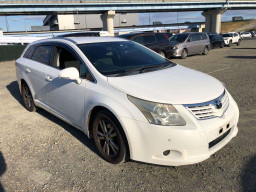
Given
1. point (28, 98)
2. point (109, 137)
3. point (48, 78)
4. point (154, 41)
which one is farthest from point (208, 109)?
point (154, 41)

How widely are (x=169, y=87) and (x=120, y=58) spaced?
117cm

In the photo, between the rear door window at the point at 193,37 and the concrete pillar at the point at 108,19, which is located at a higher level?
the concrete pillar at the point at 108,19

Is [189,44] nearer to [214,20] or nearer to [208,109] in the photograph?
[208,109]

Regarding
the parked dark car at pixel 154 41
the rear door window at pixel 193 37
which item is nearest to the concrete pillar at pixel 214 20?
the rear door window at pixel 193 37

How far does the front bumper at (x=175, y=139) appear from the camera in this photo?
2422mm

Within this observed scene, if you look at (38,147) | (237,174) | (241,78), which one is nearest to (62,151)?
(38,147)

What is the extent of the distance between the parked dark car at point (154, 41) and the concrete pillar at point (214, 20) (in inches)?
2020

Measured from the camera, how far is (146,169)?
2.89 meters

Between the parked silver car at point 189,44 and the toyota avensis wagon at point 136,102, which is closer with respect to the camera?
the toyota avensis wagon at point 136,102

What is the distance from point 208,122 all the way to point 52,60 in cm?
278

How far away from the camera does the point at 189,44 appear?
587 inches

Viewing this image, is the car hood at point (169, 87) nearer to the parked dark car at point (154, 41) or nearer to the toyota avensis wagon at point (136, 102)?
the toyota avensis wagon at point (136, 102)

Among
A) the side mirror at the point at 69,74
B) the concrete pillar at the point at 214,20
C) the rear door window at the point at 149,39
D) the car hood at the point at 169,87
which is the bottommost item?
the car hood at the point at 169,87

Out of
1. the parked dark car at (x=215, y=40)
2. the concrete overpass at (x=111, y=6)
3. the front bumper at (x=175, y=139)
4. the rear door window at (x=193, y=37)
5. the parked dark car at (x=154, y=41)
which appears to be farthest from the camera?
the concrete overpass at (x=111, y=6)
